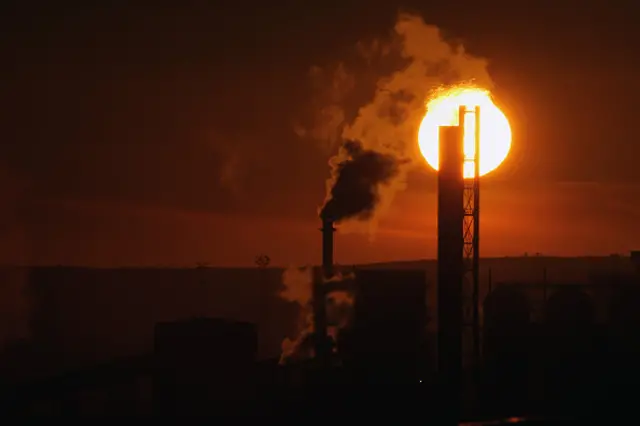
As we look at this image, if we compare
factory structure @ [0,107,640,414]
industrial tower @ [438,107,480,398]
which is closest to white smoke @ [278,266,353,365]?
factory structure @ [0,107,640,414]

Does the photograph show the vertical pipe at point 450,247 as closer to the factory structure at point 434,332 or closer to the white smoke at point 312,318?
the factory structure at point 434,332

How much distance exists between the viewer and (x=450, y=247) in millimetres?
24000

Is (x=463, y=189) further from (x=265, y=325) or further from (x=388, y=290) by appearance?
(x=265, y=325)

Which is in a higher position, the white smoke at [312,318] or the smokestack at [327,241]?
the smokestack at [327,241]

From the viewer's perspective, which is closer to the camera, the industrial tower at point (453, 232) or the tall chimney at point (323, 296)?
the industrial tower at point (453, 232)

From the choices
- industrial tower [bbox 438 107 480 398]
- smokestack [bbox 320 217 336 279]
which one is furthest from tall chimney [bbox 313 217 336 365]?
industrial tower [bbox 438 107 480 398]

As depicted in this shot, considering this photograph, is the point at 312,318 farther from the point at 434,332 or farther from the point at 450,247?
the point at 450,247

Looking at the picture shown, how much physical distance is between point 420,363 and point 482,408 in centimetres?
295

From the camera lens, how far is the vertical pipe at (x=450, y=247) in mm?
23750

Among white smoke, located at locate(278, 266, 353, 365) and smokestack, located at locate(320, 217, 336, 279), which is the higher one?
smokestack, located at locate(320, 217, 336, 279)

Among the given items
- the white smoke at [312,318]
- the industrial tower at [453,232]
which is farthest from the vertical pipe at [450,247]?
the white smoke at [312,318]

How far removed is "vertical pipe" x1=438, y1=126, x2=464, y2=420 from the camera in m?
23.8

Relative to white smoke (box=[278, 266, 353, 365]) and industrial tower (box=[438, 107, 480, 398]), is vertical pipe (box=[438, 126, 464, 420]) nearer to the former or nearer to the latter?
industrial tower (box=[438, 107, 480, 398])

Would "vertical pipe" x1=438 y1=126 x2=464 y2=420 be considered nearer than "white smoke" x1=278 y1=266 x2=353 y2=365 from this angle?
Yes
